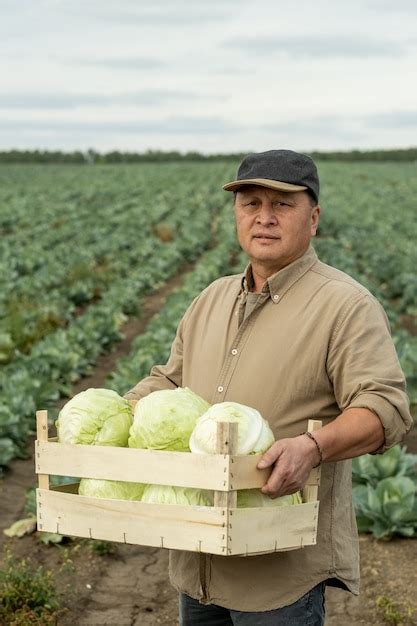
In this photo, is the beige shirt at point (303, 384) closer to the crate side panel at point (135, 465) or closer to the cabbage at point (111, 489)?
the cabbage at point (111, 489)

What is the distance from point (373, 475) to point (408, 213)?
26615mm

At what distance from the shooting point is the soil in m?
5.29

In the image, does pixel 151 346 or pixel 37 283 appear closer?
pixel 151 346

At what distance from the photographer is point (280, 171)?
3.06 metres

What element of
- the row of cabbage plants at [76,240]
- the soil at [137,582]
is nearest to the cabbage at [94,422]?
the soil at [137,582]

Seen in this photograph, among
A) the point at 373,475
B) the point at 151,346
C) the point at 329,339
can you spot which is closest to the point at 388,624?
the point at 373,475

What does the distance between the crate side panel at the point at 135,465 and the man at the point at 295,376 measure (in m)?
0.34

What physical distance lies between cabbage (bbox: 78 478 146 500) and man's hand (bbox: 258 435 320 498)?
0.42 metres

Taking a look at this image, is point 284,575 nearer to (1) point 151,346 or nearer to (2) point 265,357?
(2) point 265,357

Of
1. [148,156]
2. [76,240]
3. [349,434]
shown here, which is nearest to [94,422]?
[349,434]

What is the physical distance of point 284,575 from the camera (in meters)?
2.97

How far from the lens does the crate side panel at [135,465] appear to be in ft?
8.52

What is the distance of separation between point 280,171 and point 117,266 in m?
16.9

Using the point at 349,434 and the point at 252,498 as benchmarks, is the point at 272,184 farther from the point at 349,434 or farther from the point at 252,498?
the point at 252,498
